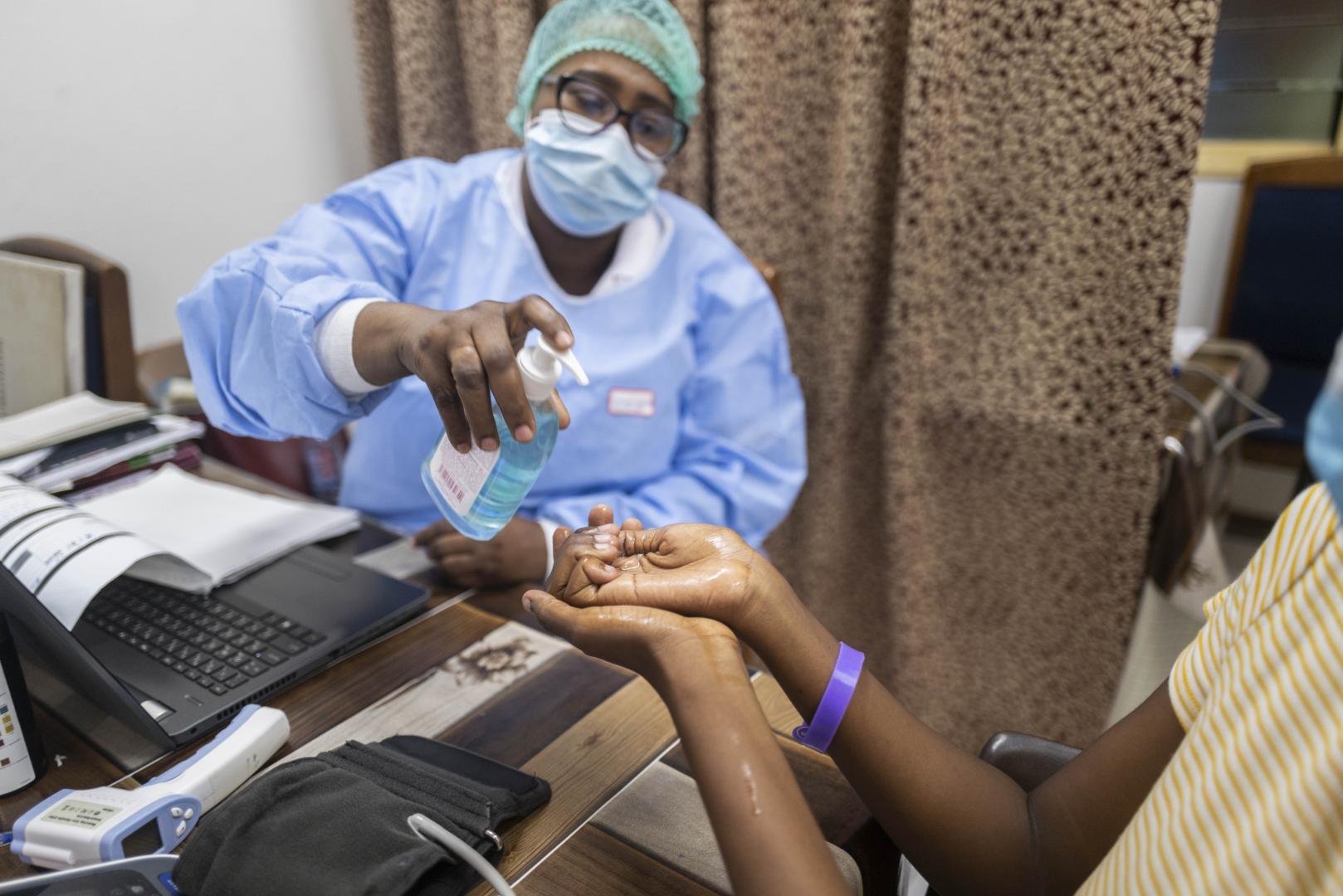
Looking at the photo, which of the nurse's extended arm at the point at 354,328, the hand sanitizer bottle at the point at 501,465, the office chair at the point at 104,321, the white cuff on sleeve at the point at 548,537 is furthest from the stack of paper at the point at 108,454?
the hand sanitizer bottle at the point at 501,465

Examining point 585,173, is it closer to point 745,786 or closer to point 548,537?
point 548,537

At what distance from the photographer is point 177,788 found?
0.70 metres

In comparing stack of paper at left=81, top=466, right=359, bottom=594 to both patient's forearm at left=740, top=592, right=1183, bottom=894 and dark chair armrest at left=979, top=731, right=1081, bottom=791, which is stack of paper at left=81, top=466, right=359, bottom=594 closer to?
patient's forearm at left=740, top=592, right=1183, bottom=894

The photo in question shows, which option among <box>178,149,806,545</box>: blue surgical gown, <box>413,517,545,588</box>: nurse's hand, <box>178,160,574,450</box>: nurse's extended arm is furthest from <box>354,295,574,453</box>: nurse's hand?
<box>413,517,545,588</box>: nurse's hand

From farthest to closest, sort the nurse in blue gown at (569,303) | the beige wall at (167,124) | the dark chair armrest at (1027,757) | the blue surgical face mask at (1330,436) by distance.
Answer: the beige wall at (167,124)
the nurse in blue gown at (569,303)
the dark chair armrest at (1027,757)
the blue surgical face mask at (1330,436)

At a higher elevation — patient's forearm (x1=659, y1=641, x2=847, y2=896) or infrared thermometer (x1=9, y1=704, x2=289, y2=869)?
patient's forearm (x1=659, y1=641, x2=847, y2=896)

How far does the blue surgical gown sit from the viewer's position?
1039mm

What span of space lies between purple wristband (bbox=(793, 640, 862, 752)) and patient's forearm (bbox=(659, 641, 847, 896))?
114 mm

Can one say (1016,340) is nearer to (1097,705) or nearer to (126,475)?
(1097,705)

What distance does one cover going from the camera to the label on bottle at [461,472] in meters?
0.77

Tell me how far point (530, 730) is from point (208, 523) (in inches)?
24.8

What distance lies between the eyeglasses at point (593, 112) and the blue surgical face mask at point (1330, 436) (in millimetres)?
1010

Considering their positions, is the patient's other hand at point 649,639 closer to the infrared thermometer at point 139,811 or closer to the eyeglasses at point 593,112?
the infrared thermometer at point 139,811

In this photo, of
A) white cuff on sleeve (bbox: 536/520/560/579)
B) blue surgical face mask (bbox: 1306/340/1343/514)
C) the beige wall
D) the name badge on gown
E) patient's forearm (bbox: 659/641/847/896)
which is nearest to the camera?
blue surgical face mask (bbox: 1306/340/1343/514)
